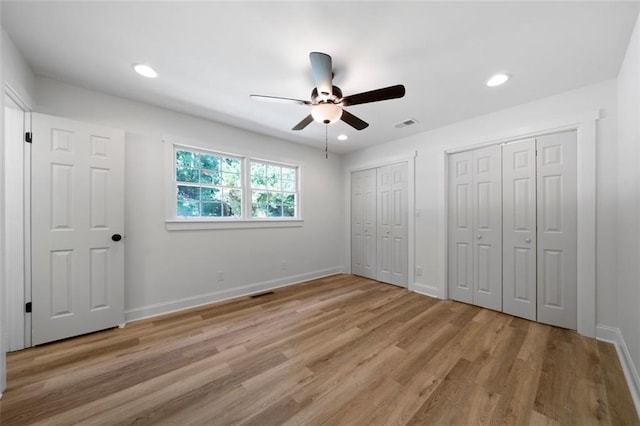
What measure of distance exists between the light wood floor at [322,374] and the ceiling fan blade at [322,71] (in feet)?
7.23

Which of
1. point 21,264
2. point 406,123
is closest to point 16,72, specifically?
point 21,264

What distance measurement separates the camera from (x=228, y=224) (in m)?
3.41

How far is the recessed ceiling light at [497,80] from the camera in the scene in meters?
2.17

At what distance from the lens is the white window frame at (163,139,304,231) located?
2924 mm

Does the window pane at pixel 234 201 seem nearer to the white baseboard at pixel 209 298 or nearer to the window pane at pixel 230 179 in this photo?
the window pane at pixel 230 179

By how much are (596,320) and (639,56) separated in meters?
2.25

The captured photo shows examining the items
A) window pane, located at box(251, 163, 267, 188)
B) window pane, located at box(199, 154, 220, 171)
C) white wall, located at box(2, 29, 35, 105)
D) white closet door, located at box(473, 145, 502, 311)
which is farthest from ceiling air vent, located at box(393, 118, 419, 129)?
white wall, located at box(2, 29, 35, 105)

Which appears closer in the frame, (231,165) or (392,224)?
(231,165)

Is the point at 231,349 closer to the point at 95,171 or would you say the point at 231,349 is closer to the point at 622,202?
the point at 95,171

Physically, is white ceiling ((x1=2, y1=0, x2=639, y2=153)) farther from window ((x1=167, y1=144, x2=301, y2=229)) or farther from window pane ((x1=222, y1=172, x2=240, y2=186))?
window pane ((x1=222, y1=172, x2=240, y2=186))

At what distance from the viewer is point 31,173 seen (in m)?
2.10

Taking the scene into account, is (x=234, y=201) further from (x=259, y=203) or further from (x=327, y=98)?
(x=327, y=98)

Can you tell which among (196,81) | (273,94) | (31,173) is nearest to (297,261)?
(273,94)

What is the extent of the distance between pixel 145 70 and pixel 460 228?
401 centimetres
